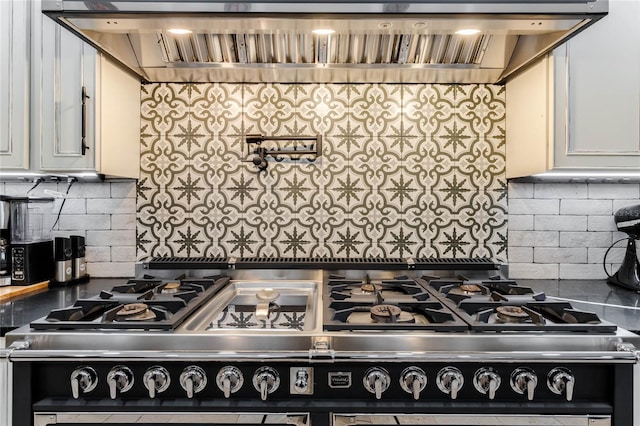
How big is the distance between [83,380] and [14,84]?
3.72 ft

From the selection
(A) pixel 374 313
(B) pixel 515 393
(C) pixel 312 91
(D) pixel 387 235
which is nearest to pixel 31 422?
(A) pixel 374 313

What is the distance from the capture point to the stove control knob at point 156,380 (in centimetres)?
113

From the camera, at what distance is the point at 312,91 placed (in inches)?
77.2

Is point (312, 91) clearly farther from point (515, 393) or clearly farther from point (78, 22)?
point (515, 393)

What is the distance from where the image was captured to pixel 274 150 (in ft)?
6.40

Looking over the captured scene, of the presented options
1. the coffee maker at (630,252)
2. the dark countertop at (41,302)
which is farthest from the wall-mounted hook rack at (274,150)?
the coffee maker at (630,252)

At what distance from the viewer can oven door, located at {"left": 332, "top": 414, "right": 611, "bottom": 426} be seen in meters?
1.14

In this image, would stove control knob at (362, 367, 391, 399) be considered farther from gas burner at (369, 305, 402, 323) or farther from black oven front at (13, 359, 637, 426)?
gas burner at (369, 305, 402, 323)

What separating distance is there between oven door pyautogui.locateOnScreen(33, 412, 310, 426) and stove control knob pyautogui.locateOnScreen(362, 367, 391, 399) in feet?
0.61

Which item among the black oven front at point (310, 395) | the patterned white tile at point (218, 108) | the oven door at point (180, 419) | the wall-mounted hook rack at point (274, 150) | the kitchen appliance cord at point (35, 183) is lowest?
the oven door at point (180, 419)

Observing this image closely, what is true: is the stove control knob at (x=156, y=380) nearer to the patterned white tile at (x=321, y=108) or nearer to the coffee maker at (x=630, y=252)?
the patterned white tile at (x=321, y=108)

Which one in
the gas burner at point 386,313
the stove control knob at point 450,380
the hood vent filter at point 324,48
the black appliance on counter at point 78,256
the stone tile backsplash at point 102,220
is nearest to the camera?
the stove control knob at point 450,380

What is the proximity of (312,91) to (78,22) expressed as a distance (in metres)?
0.95

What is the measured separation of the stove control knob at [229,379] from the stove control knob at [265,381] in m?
0.04
